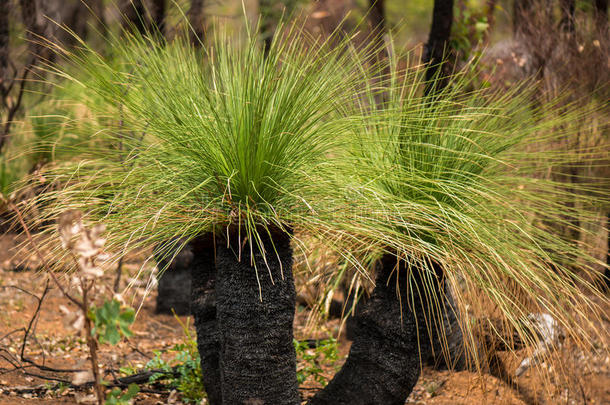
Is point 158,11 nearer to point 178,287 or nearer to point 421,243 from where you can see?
point 178,287

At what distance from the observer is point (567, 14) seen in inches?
201

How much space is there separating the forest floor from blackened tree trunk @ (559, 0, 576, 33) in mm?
2609

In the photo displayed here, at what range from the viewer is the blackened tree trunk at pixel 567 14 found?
195 inches

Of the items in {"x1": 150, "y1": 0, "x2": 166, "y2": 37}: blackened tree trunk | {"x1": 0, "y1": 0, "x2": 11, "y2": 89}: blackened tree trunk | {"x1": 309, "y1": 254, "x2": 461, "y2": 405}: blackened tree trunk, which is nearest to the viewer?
{"x1": 309, "y1": 254, "x2": 461, "y2": 405}: blackened tree trunk

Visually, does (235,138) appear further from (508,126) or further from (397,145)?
(508,126)

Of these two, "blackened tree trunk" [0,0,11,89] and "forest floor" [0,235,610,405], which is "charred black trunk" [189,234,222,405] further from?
"blackened tree trunk" [0,0,11,89]

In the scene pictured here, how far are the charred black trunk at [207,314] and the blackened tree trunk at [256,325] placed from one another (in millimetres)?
289

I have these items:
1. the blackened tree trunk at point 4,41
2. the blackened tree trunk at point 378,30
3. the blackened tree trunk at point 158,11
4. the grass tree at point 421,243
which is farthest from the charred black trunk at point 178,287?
the grass tree at point 421,243

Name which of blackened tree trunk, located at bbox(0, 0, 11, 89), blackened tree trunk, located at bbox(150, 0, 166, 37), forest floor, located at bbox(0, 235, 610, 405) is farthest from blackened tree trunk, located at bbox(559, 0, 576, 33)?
blackened tree trunk, located at bbox(0, 0, 11, 89)

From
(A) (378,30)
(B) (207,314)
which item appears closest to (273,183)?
(B) (207,314)

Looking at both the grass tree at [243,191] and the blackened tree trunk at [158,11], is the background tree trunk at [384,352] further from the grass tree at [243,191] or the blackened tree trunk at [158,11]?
the blackened tree trunk at [158,11]

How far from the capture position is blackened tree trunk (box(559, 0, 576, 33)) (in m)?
4.95

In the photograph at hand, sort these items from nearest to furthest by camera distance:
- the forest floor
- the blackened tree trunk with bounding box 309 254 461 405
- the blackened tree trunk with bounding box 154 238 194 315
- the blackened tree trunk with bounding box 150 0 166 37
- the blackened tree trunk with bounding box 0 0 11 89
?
the blackened tree trunk with bounding box 309 254 461 405
the forest floor
the blackened tree trunk with bounding box 150 0 166 37
the blackened tree trunk with bounding box 154 238 194 315
the blackened tree trunk with bounding box 0 0 11 89

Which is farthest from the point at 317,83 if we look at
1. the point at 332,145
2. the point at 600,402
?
the point at 600,402
